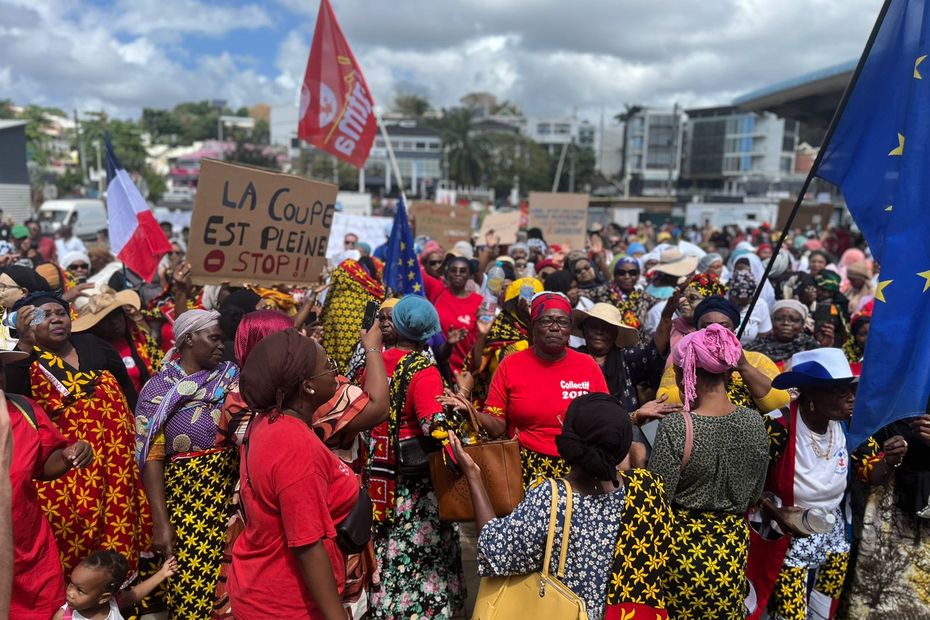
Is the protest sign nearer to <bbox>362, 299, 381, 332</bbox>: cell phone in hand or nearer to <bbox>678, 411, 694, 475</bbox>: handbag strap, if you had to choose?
<bbox>362, 299, 381, 332</bbox>: cell phone in hand

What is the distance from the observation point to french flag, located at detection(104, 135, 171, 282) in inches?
252

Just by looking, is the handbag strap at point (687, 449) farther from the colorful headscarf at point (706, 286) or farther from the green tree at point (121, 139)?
the green tree at point (121, 139)

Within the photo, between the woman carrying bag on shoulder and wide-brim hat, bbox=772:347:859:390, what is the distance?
1.02 meters

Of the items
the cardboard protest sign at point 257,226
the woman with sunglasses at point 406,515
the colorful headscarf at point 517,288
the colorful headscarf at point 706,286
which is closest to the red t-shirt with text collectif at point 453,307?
the colorful headscarf at point 517,288

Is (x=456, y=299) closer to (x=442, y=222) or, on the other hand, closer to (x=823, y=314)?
(x=823, y=314)

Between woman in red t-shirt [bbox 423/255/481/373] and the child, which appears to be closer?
the child

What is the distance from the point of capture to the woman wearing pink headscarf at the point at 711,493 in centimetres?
262

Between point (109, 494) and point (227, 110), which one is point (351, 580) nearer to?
point (109, 494)

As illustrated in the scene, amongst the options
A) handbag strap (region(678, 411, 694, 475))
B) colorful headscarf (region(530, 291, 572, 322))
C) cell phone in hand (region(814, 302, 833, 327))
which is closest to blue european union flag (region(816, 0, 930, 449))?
handbag strap (region(678, 411, 694, 475))

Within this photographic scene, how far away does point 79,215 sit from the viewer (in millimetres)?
24922

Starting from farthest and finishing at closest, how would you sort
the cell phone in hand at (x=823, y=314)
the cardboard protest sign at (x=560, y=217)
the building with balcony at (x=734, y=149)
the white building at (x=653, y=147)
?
the white building at (x=653, y=147), the building with balcony at (x=734, y=149), the cardboard protest sign at (x=560, y=217), the cell phone in hand at (x=823, y=314)

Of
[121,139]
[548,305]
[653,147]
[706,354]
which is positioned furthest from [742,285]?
[653,147]

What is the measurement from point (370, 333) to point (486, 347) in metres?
1.61

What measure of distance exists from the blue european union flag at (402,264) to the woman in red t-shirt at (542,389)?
2712 millimetres
